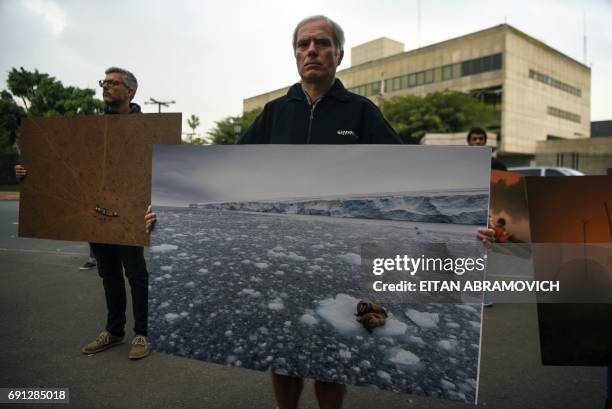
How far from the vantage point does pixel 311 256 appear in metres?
1.63

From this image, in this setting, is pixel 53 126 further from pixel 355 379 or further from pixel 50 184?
pixel 355 379

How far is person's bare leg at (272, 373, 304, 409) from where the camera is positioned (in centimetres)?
199

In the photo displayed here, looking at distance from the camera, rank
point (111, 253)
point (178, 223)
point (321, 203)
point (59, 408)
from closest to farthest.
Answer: point (321, 203) < point (178, 223) < point (59, 408) < point (111, 253)

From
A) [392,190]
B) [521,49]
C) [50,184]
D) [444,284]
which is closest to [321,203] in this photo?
[392,190]

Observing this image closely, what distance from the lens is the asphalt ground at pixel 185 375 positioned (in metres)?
2.56

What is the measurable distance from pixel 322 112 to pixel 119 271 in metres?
2.30

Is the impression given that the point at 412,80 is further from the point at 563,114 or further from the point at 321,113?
the point at 321,113

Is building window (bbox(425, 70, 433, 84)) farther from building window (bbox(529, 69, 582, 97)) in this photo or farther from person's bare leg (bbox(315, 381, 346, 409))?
person's bare leg (bbox(315, 381, 346, 409))

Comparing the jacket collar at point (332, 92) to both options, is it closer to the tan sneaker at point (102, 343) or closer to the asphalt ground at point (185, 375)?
the asphalt ground at point (185, 375)

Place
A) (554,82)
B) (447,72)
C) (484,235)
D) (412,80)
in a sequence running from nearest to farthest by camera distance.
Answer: (484,235) → (447,72) → (554,82) → (412,80)

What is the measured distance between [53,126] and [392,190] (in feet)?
7.74

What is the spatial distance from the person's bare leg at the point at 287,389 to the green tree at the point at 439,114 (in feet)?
110

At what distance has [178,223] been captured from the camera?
187 centimetres


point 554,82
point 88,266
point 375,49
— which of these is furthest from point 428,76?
point 88,266
